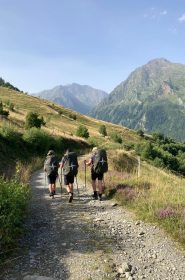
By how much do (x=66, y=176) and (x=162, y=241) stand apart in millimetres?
7821

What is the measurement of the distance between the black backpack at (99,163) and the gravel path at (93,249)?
3.02 m

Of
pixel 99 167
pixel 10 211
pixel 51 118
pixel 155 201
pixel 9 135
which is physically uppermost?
pixel 51 118

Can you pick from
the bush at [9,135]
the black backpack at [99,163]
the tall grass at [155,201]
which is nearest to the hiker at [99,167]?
the black backpack at [99,163]

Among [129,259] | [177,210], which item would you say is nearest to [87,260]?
[129,259]

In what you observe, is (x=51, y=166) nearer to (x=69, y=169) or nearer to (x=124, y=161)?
(x=69, y=169)

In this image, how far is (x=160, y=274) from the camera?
9.45m

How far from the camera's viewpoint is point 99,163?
18.6m

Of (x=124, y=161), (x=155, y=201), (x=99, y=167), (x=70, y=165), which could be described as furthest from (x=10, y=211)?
(x=124, y=161)

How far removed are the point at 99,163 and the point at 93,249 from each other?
26.0 ft

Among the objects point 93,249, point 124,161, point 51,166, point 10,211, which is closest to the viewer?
point 93,249

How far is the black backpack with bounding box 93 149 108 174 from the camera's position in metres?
A: 18.5

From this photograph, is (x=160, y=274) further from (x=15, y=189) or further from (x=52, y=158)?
(x=52, y=158)

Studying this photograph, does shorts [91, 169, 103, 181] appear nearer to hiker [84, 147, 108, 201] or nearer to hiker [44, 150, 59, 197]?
hiker [84, 147, 108, 201]

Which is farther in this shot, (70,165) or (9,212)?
(70,165)
